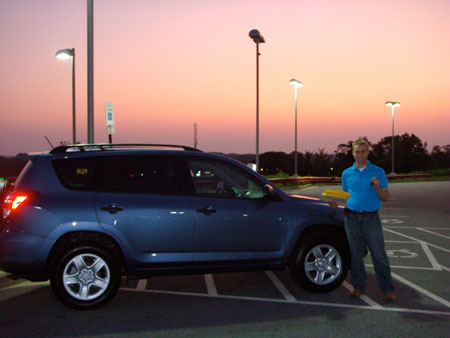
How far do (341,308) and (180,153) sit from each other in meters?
2.50

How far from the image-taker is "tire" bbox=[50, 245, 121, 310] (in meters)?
5.68

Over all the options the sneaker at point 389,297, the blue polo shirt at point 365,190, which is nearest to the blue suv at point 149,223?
the blue polo shirt at point 365,190

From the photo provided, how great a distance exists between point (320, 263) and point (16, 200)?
140 inches

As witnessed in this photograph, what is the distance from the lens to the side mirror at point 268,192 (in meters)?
6.16

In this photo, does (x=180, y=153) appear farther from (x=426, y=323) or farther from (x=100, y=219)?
(x=426, y=323)

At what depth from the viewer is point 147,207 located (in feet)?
19.3

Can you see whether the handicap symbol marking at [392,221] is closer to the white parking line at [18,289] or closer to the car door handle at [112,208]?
the white parking line at [18,289]

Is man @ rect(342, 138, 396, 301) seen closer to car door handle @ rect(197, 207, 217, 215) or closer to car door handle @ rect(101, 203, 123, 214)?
car door handle @ rect(197, 207, 217, 215)

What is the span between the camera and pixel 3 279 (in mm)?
7195

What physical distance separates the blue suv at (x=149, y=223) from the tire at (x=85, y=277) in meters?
0.01

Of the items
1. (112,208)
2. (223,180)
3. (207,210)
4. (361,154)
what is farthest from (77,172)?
(361,154)

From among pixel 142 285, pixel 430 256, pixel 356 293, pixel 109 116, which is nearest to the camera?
pixel 356 293

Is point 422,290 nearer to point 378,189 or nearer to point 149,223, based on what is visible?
point 378,189

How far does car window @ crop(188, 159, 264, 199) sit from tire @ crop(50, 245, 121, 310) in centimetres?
132
